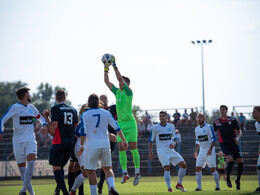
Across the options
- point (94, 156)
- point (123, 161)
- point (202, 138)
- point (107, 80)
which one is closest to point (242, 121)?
point (202, 138)

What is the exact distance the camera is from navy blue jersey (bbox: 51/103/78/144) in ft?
31.6

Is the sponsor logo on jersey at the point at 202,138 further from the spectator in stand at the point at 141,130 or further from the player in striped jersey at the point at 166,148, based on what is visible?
the spectator in stand at the point at 141,130

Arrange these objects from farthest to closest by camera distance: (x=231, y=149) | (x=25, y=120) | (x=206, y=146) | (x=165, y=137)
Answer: (x=206, y=146)
(x=231, y=149)
(x=165, y=137)
(x=25, y=120)

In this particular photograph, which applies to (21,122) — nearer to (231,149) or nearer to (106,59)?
(106,59)

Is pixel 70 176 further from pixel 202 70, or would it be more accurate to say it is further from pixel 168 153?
pixel 202 70

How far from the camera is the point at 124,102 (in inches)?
446

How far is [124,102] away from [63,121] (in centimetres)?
221

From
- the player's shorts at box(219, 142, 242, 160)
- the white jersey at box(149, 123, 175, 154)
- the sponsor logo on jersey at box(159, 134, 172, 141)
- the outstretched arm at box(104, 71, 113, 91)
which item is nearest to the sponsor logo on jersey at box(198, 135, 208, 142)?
the player's shorts at box(219, 142, 242, 160)

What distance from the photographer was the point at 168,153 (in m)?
14.3

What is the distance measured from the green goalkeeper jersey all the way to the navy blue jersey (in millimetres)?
1908

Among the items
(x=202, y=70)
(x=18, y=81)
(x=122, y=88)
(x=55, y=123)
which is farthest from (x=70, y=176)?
(x=18, y=81)

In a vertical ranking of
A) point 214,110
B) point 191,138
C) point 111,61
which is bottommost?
point 191,138

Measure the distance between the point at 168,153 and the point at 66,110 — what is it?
5.68 metres

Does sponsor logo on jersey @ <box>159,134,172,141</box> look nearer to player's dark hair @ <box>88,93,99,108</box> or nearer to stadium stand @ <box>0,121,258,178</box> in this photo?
player's dark hair @ <box>88,93,99,108</box>
